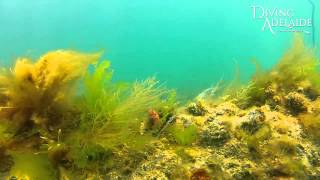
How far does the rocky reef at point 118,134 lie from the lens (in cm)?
281

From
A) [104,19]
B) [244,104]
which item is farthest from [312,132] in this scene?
[104,19]

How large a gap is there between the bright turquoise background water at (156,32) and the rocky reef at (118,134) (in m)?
4.50

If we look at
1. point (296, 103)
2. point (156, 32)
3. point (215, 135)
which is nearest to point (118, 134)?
point (215, 135)

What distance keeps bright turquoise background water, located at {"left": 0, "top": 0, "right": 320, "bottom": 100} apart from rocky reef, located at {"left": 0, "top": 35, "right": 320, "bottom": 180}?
14.8 feet

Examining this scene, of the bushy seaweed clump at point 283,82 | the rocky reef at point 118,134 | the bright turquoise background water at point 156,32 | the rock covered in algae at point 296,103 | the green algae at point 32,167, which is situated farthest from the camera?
the bright turquoise background water at point 156,32

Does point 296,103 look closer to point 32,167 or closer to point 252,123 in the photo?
point 252,123

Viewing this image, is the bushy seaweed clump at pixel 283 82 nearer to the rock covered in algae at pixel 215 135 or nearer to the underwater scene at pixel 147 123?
the underwater scene at pixel 147 123

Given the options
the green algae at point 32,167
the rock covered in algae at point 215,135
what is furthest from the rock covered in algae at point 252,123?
the green algae at point 32,167

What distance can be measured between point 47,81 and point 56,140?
0.46m

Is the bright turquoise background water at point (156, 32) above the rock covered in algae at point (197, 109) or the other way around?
above

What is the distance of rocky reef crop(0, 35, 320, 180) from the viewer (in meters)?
2.81

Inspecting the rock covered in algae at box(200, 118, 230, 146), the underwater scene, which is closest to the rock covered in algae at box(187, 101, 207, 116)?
the underwater scene

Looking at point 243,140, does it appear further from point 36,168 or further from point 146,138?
point 36,168

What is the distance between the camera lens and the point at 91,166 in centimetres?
288
